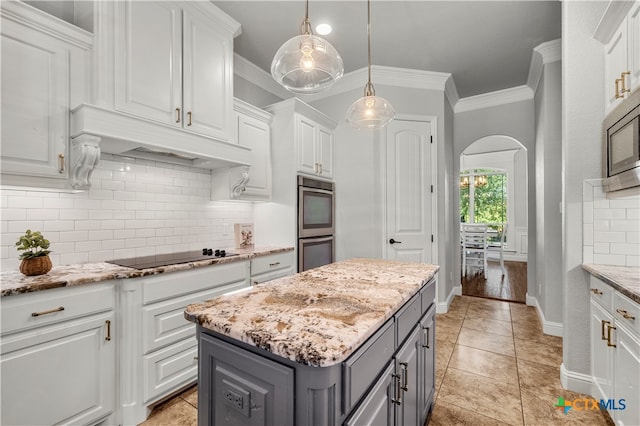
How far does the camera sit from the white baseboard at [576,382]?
203 cm

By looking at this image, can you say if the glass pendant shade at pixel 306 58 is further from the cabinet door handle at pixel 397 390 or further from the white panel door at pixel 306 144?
the white panel door at pixel 306 144

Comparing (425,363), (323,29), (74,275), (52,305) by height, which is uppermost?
(323,29)

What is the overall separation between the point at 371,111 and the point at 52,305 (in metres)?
2.06

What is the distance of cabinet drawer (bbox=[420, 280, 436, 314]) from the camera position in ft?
5.15

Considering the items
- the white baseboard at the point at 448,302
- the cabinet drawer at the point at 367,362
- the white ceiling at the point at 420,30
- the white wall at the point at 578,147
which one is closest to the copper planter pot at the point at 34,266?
the cabinet drawer at the point at 367,362

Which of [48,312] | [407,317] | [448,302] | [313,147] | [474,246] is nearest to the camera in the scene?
[407,317]

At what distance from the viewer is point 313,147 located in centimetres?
334

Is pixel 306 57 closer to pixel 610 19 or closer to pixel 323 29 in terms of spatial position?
pixel 323 29

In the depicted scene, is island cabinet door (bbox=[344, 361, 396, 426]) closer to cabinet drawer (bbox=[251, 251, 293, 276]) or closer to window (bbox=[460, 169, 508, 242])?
cabinet drawer (bbox=[251, 251, 293, 276])

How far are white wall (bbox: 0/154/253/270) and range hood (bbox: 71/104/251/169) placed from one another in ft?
0.45

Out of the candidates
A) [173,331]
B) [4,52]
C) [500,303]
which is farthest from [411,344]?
[500,303]

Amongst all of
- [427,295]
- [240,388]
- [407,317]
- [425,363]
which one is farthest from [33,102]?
[425,363]

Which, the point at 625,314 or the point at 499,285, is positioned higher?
the point at 625,314

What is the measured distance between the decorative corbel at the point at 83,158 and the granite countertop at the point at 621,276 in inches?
112
